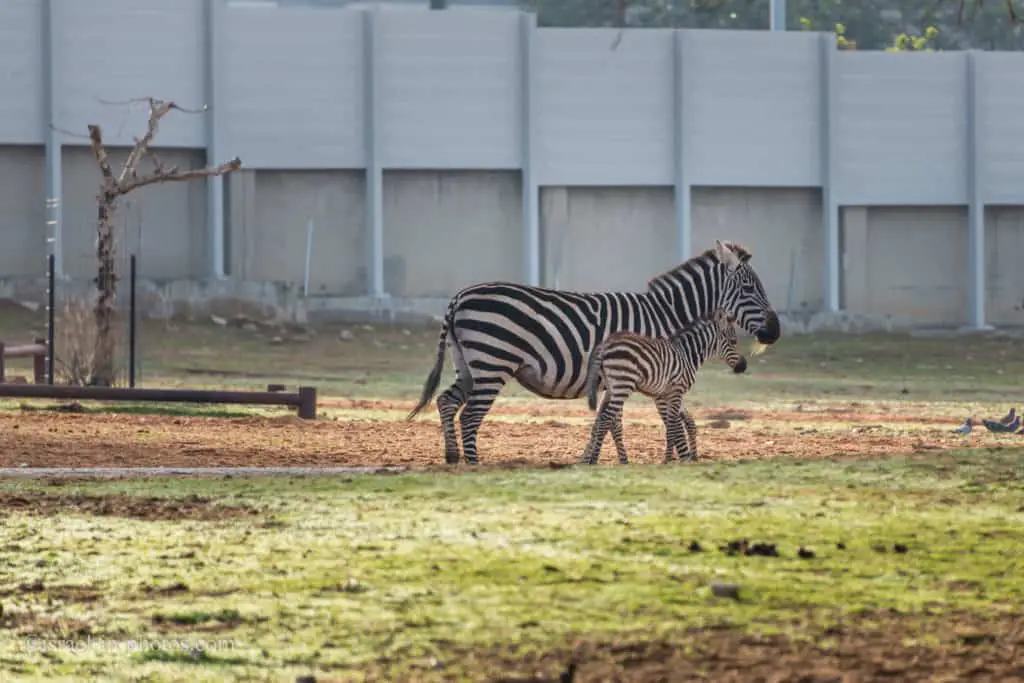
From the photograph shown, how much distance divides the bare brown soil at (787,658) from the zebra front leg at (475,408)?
31.1 feet

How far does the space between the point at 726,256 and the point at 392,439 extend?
4.06 metres

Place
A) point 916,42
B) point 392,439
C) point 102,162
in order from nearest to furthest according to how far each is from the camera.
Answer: point 392,439
point 102,162
point 916,42

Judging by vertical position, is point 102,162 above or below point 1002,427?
above

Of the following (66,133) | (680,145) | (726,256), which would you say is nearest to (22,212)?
(66,133)

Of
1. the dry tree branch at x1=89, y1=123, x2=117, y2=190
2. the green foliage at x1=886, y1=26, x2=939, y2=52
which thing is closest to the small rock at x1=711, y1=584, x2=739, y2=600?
the dry tree branch at x1=89, y1=123, x2=117, y2=190

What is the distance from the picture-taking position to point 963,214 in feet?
178

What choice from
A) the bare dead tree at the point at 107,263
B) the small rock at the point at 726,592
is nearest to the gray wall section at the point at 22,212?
the bare dead tree at the point at 107,263

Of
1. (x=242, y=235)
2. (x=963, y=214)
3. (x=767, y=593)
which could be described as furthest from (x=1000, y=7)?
(x=767, y=593)

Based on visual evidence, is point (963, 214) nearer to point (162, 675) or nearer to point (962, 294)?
point (962, 294)

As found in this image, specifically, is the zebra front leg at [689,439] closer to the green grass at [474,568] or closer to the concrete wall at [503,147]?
the green grass at [474,568]

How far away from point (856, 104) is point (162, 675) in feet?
152

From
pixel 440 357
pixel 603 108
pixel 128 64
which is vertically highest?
pixel 128 64

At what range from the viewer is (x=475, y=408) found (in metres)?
18.9

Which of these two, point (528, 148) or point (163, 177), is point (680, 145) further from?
point (163, 177)
